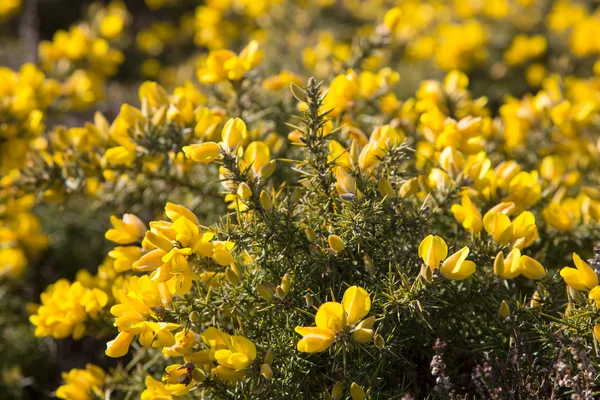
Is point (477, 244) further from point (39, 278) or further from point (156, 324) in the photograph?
point (39, 278)

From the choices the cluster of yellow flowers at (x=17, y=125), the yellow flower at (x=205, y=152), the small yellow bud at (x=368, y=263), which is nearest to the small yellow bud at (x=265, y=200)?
the yellow flower at (x=205, y=152)

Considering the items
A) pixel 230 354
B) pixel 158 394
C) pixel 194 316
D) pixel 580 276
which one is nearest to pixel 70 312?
pixel 158 394

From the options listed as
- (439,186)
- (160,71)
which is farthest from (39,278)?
(160,71)

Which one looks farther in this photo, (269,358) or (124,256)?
(124,256)

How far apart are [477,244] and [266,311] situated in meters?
0.53

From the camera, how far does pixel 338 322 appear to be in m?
1.09

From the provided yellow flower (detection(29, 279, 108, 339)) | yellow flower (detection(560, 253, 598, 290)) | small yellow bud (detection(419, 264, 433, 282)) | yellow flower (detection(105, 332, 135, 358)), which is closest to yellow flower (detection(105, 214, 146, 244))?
yellow flower (detection(29, 279, 108, 339))

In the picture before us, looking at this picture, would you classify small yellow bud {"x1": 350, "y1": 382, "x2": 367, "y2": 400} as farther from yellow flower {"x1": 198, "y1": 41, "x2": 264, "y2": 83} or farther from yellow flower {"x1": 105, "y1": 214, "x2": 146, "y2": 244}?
yellow flower {"x1": 198, "y1": 41, "x2": 264, "y2": 83}

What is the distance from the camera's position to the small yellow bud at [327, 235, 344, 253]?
3.94 ft

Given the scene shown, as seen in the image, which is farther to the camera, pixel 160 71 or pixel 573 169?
pixel 160 71

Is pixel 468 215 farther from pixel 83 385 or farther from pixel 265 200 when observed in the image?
pixel 83 385

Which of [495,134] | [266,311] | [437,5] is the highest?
[437,5]

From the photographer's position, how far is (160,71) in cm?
521

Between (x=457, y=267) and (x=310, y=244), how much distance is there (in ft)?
1.03
